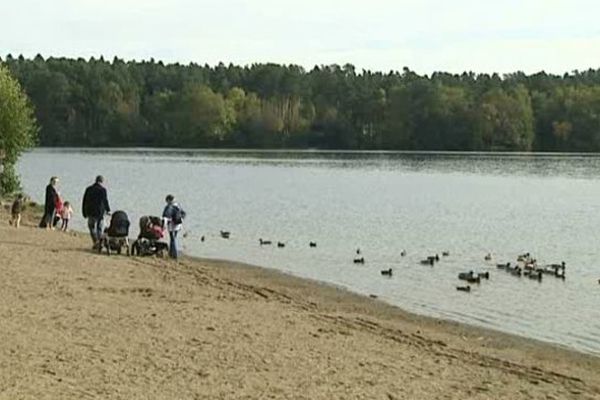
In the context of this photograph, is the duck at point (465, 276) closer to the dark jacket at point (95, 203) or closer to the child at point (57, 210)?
the dark jacket at point (95, 203)

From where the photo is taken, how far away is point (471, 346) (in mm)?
17344

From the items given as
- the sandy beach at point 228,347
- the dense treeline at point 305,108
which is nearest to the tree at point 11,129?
the sandy beach at point 228,347

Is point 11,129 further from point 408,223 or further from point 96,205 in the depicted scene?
point 408,223

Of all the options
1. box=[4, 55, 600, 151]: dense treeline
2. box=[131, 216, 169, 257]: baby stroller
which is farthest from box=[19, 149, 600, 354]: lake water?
box=[4, 55, 600, 151]: dense treeline

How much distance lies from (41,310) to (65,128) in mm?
149240

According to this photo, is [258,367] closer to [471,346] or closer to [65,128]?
[471,346]

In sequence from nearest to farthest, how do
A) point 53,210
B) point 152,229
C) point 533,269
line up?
1. point 152,229
2. point 533,269
3. point 53,210

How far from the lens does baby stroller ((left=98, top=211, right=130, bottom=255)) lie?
25.6 m

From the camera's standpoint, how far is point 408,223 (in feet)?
152

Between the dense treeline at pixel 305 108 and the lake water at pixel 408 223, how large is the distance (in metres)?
36.1

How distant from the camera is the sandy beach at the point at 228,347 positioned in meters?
11.5

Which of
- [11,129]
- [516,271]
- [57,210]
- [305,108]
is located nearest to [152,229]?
[57,210]

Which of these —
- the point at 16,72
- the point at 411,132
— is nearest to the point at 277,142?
the point at 411,132

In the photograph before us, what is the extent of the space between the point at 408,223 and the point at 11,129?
61.9 ft
